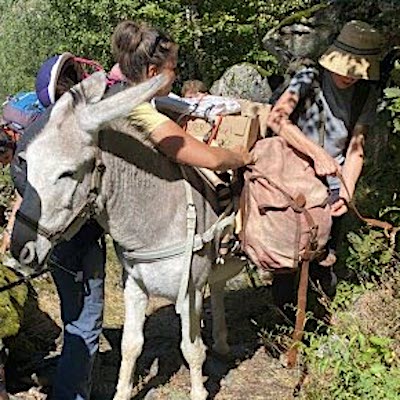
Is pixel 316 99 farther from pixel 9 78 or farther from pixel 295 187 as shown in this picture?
pixel 9 78

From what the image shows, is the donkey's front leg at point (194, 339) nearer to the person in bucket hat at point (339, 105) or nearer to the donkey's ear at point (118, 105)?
the person in bucket hat at point (339, 105)

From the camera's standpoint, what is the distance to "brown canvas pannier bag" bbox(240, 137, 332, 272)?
3863mm

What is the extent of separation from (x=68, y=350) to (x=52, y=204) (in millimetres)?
1236

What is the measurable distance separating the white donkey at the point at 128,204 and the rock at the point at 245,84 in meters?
4.84

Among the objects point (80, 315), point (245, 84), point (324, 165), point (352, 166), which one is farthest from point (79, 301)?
point (245, 84)

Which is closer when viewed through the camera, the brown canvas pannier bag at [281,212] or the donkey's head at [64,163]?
the donkey's head at [64,163]

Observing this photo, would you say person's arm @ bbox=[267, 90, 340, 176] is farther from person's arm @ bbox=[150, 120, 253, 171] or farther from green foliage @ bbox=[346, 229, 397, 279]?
green foliage @ bbox=[346, 229, 397, 279]

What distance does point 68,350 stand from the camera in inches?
161

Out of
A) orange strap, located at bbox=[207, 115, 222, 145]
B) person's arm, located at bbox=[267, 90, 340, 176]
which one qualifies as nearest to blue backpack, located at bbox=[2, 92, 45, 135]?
orange strap, located at bbox=[207, 115, 222, 145]

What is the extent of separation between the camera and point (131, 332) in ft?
13.4

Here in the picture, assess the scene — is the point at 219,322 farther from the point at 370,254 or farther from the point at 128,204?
the point at 128,204

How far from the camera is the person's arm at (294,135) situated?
395 centimetres

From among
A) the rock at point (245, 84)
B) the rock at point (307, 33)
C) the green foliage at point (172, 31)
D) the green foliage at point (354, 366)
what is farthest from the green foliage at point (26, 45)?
the green foliage at point (354, 366)

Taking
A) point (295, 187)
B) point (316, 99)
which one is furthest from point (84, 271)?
point (316, 99)
